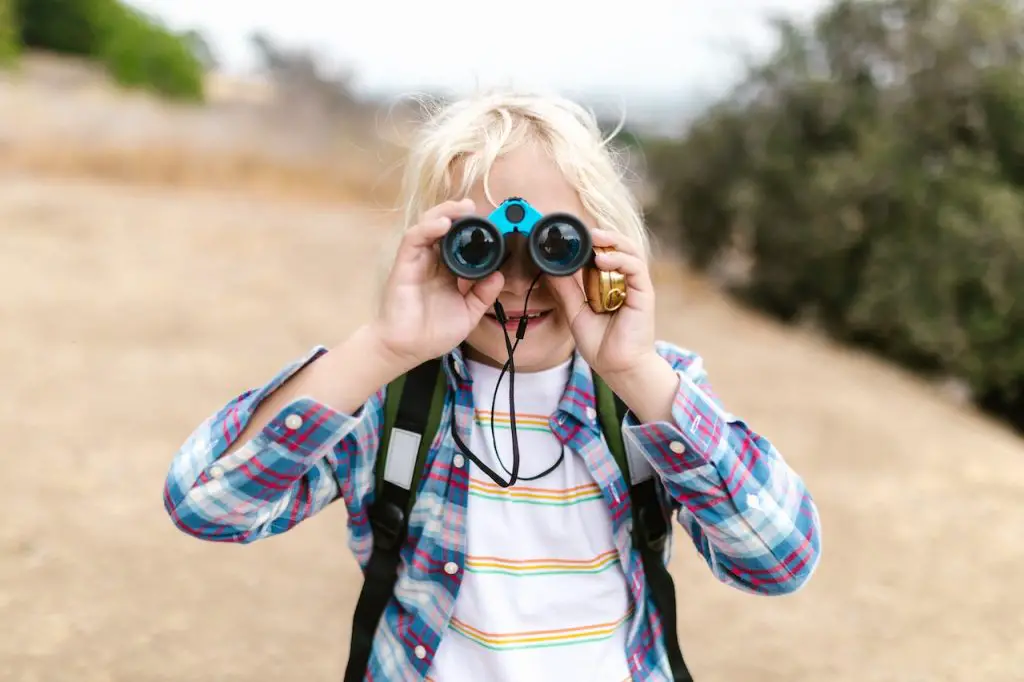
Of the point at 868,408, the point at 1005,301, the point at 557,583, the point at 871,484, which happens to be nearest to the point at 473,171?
the point at 557,583

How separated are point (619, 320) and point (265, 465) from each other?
67 centimetres

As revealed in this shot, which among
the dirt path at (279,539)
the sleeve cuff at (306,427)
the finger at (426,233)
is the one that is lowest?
the dirt path at (279,539)

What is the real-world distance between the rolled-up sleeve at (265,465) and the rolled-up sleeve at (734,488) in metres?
0.51

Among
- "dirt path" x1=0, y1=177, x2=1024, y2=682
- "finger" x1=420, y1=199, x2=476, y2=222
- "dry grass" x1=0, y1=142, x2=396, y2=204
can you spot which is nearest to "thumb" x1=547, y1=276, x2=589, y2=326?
"finger" x1=420, y1=199, x2=476, y2=222

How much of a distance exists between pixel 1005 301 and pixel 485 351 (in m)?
8.36

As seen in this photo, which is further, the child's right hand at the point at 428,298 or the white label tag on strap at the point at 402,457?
the white label tag on strap at the point at 402,457

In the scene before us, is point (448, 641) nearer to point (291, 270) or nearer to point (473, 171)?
point (473, 171)

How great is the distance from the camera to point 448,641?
1.64 m

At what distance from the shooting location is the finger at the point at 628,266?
5.07 ft

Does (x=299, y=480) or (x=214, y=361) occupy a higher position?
(x=299, y=480)

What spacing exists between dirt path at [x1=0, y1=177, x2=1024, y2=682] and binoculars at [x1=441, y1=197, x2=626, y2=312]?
8.47 ft

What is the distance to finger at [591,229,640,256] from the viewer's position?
1.54 meters

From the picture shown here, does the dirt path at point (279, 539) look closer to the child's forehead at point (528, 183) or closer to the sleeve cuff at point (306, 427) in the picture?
the sleeve cuff at point (306, 427)

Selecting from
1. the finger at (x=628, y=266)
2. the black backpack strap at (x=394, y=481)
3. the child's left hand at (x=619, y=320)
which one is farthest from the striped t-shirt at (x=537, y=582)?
the finger at (x=628, y=266)
